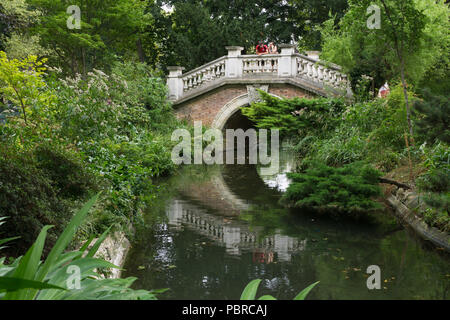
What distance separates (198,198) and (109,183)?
3.53m

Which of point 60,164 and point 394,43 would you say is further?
point 394,43

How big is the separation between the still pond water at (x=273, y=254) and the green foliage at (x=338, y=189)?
0.99ft

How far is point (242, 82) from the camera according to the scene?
1606 centimetres

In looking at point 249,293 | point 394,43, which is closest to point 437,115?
point 249,293

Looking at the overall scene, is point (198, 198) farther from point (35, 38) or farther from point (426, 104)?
point (35, 38)

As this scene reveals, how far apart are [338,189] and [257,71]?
897 cm

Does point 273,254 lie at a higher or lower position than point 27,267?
lower

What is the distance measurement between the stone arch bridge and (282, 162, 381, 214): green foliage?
5.92 metres

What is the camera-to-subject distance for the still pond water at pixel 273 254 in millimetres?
4719

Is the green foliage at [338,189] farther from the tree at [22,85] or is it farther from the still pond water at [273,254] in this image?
the tree at [22,85]

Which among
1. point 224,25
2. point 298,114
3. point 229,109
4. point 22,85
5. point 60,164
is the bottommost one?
point 60,164

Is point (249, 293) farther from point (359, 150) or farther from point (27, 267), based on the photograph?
point (359, 150)

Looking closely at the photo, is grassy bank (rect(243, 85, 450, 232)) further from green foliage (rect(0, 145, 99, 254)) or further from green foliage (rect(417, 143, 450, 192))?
green foliage (rect(0, 145, 99, 254))
